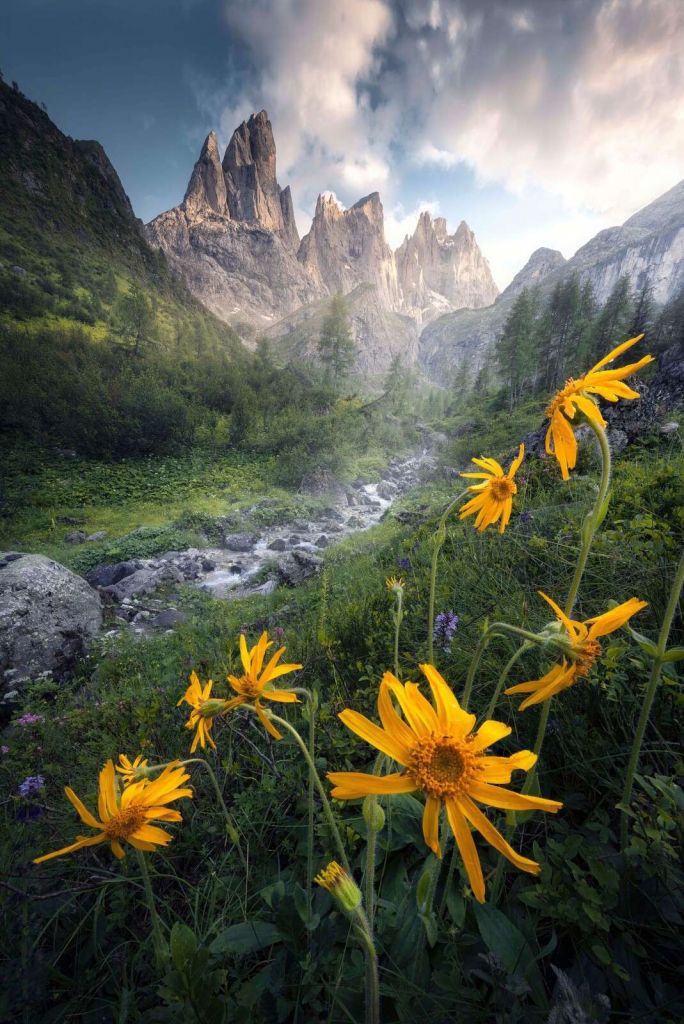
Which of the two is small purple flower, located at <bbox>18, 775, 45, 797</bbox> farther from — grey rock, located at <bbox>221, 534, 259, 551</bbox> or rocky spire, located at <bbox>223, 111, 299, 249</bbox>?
rocky spire, located at <bbox>223, 111, 299, 249</bbox>

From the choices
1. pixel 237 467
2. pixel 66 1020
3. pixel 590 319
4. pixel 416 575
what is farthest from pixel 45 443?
pixel 590 319

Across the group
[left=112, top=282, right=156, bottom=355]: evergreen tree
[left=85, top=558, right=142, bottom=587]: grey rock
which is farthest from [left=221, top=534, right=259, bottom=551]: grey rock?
[left=112, top=282, right=156, bottom=355]: evergreen tree

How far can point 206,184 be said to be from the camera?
9625 cm

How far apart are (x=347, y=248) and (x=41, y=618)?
Answer: 146 m

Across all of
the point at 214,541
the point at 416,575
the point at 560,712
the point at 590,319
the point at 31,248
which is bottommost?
the point at 214,541

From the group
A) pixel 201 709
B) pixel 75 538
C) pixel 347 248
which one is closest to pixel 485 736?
pixel 201 709

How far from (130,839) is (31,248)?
3457 cm

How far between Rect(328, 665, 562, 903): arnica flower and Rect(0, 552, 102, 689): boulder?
16.5ft

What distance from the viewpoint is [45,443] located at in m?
12.6

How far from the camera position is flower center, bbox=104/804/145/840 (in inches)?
36.3

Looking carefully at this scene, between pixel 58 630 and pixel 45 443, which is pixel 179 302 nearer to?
pixel 45 443

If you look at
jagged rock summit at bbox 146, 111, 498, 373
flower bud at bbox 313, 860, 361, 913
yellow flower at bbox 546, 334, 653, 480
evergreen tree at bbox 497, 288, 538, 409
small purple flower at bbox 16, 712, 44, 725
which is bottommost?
small purple flower at bbox 16, 712, 44, 725

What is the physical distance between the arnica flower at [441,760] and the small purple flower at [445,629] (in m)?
1.14

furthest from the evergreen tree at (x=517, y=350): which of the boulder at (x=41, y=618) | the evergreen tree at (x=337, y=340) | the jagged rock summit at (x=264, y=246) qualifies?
the jagged rock summit at (x=264, y=246)
